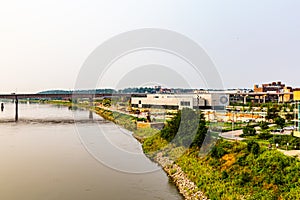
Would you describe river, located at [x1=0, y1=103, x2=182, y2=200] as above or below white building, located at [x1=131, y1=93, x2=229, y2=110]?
below

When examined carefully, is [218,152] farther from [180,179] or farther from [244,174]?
[244,174]

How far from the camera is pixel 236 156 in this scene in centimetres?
789

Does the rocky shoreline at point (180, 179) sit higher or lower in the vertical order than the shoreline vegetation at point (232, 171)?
lower

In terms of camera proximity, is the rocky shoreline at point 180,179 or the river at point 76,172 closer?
the rocky shoreline at point 180,179

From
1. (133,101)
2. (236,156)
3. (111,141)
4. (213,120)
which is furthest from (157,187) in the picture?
(133,101)

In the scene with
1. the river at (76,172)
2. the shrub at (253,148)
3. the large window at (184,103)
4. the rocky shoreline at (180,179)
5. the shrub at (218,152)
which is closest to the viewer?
the rocky shoreline at (180,179)

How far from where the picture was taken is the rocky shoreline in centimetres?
688

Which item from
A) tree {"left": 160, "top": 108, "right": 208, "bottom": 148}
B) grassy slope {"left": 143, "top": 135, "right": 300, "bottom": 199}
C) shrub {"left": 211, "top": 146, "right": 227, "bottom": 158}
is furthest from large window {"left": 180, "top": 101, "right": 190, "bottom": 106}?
shrub {"left": 211, "top": 146, "right": 227, "bottom": 158}

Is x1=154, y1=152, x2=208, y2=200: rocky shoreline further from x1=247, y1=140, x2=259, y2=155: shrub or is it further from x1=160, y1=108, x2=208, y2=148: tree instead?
x1=247, y1=140, x2=259, y2=155: shrub

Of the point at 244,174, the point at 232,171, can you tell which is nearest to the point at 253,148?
the point at 232,171

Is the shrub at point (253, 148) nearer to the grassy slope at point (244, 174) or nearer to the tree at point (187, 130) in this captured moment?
the grassy slope at point (244, 174)

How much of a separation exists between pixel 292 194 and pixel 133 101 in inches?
1017

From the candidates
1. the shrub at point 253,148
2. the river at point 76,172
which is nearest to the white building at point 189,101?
the river at point 76,172

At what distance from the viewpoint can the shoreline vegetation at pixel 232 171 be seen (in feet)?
19.2
